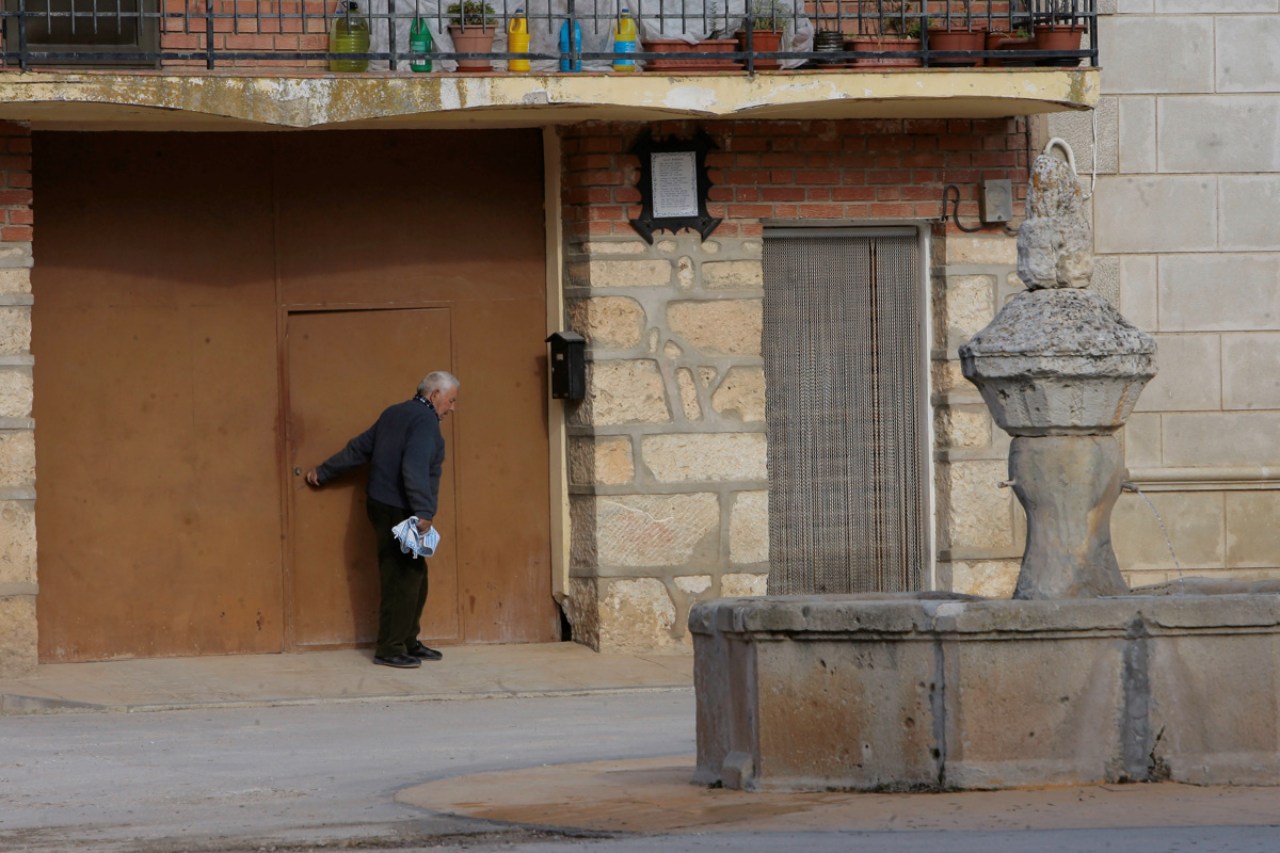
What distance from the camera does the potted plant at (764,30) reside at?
11.7 m

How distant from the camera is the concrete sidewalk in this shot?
1092cm

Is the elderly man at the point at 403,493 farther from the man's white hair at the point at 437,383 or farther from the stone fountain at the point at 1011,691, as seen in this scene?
the stone fountain at the point at 1011,691

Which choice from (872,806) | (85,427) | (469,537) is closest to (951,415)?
(469,537)

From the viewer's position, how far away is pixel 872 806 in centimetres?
712

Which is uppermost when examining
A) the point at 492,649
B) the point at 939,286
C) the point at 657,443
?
the point at 939,286

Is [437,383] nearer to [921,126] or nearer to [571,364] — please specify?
[571,364]

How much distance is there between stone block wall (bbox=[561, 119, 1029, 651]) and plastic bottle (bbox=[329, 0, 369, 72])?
3.88ft

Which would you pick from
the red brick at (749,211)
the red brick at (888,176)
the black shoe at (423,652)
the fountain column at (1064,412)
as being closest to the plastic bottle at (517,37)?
the red brick at (749,211)

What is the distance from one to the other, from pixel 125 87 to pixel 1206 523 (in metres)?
6.40

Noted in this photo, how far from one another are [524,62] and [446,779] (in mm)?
4733

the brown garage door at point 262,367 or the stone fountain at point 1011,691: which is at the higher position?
the brown garage door at point 262,367

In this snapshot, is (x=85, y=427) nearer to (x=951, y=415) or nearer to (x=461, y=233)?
(x=461, y=233)

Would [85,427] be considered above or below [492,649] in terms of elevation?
A: above

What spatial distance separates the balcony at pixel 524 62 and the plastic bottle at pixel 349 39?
0.01m
